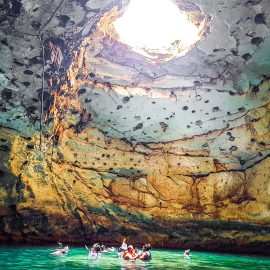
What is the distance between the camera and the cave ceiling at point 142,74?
7.34m

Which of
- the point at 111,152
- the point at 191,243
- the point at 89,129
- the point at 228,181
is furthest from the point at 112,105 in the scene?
the point at 191,243

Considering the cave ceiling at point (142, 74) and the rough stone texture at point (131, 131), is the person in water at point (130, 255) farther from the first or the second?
the cave ceiling at point (142, 74)

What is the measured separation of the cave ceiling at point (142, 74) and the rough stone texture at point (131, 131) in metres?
0.04

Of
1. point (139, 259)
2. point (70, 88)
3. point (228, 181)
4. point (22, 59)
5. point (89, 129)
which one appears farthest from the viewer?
point (228, 181)

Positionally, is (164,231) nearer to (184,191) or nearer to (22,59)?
(184,191)

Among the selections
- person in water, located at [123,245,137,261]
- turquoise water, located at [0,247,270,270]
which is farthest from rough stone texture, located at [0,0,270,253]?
person in water, located at [123,245,137,261]

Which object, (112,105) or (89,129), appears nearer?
(112,105)

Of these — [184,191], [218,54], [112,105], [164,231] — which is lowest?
[164,231]

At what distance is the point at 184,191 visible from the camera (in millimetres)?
13227

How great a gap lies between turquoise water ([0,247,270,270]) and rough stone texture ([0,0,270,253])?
1690 mm

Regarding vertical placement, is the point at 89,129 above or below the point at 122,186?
above

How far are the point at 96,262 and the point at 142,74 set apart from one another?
5893mm

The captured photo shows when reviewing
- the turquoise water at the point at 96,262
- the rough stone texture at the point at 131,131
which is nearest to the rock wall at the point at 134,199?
the rough stone texture at the point at 131,131

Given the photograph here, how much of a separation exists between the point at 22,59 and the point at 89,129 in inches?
161
